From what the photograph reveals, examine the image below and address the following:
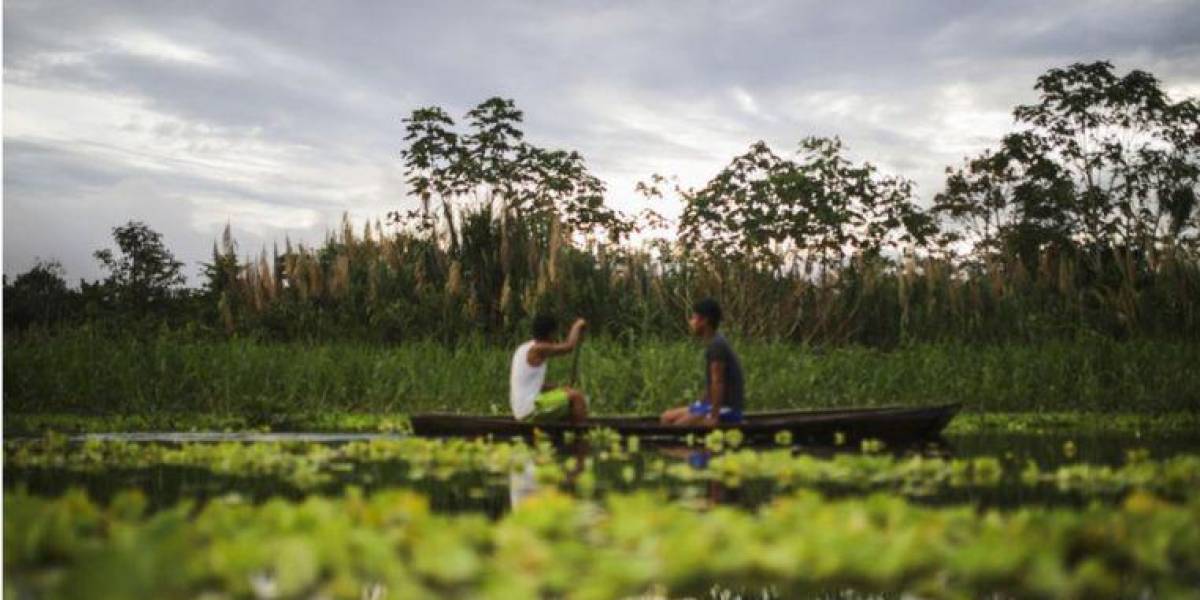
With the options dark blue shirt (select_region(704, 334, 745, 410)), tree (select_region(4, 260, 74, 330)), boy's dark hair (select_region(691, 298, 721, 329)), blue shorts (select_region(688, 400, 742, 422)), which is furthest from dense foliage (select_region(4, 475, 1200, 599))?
tree (select_region(4, 260, 74, 330))

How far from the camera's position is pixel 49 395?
45.4 feet

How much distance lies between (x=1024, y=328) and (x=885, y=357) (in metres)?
2.39

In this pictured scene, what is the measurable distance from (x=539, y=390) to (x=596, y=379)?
2.60 meters

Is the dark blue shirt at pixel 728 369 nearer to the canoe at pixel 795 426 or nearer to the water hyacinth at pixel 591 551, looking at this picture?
the canoe at pixel 795 426

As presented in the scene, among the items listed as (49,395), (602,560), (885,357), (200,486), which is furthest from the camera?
(885,357)

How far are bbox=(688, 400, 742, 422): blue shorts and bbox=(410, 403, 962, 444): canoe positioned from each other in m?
0.11

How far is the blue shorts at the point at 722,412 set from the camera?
995 cm

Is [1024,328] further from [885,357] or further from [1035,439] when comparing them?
[1035,439]

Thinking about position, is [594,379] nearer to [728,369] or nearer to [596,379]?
[596,379]

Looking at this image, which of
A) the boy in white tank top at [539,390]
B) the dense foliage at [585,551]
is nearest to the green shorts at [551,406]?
the boy in white tank top at [539,390]

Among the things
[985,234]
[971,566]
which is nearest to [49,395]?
[971,566]

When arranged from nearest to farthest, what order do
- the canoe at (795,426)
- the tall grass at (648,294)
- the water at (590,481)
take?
the water at (590,481), the canoe at (795,426), the tall grass at (648,294)

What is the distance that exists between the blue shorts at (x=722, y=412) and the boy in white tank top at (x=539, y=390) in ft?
3.24

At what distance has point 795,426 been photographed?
9.62m
